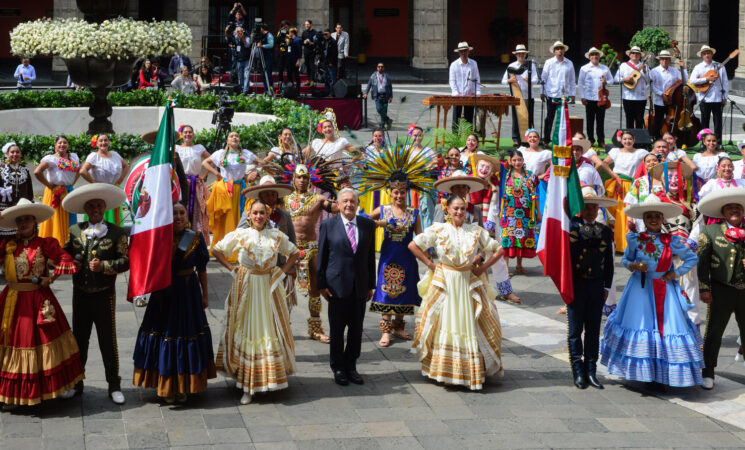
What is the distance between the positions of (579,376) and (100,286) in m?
3.86

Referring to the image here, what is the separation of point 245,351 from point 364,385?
1.08m

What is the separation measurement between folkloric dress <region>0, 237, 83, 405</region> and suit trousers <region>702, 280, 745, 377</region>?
5.05 meters

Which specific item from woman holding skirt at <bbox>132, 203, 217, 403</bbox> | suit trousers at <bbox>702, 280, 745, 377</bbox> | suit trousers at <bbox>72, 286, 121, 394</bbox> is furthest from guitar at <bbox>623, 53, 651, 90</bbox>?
suit trousers at <bbox>72, 286, 121, 394</bbox>

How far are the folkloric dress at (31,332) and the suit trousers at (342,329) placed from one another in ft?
6.77

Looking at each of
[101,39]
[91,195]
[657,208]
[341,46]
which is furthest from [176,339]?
[341,46]

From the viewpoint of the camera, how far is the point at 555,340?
10586 millimetres

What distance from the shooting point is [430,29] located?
34.0 m

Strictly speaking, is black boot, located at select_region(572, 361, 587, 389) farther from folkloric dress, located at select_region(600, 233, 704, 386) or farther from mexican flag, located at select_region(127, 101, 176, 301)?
mexican flag, located at select_region(127, 101, 176, 301)

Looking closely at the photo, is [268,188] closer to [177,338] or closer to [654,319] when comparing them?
[177,338]

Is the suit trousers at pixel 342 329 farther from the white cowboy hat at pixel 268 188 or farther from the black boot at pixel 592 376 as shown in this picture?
the black boot at pixel 592 376

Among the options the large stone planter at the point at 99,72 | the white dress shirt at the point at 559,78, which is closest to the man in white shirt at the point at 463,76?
the white dress shirt at the point at 559,78

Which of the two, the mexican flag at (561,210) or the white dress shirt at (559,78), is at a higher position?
the white dress shirt at (559,78)

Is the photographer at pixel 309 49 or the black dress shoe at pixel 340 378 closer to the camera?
the black dress shoe at pixel 340 378

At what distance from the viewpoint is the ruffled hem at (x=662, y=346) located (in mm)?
8898
